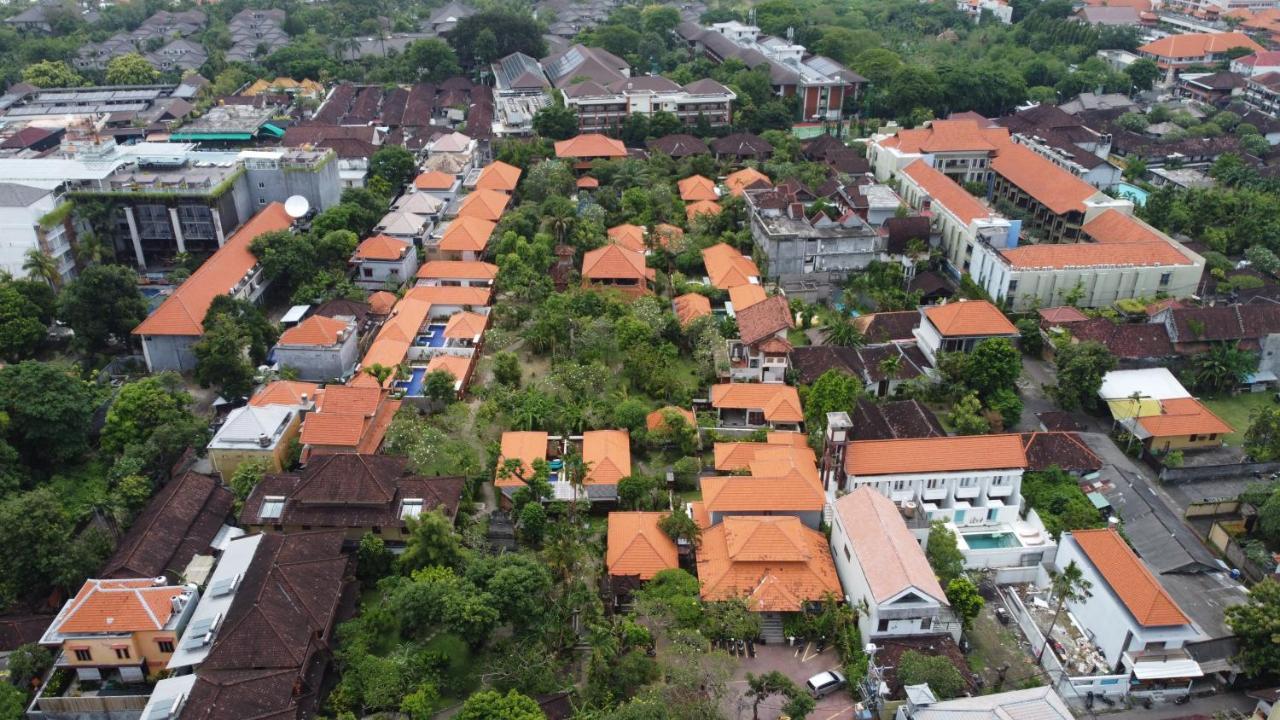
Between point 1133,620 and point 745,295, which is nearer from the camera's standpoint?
point 1133,620

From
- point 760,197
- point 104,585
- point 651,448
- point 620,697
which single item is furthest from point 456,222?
point 620,697

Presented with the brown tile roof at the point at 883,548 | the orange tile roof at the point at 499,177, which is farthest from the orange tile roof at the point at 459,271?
the brown tile roof at the point at 883,548

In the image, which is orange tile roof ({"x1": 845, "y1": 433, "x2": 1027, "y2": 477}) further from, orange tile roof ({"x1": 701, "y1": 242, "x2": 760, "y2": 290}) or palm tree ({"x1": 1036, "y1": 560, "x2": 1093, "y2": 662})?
orange tile roof ({"x1": 701, "y1": 242, "x2": 760, "y2": 290})

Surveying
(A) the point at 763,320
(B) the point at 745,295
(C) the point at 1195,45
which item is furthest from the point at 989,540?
(C) the point at 1195,45

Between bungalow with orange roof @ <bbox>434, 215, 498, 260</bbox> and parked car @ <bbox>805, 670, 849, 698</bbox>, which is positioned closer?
parked car @ <bbox>805, 670, 849, 698</bbox>

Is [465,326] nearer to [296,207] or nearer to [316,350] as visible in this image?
[316,350]

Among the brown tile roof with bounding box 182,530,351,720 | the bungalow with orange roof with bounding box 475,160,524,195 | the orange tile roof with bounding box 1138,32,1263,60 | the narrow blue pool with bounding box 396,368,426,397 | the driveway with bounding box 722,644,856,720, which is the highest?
the orange tile roof with bounding box 1138,32,1263,60

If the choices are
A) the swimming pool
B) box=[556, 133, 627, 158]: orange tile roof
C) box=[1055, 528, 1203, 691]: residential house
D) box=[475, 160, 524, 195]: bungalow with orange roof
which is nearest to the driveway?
the swimming pool

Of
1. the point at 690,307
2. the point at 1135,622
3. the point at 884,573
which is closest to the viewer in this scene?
the point at 1135,622
